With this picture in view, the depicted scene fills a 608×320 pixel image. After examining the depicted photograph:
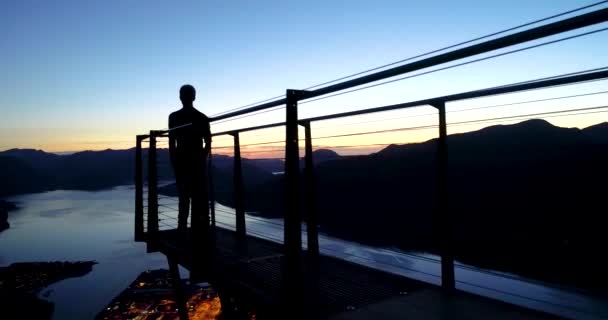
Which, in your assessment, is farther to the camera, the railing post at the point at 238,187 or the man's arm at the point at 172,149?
the railing post at the point at 238,187

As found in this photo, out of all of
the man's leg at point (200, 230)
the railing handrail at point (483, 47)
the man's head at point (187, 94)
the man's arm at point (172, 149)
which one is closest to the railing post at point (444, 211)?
the railing handrail at point (483, 47)

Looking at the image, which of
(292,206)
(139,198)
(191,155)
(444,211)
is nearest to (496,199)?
(139,198)

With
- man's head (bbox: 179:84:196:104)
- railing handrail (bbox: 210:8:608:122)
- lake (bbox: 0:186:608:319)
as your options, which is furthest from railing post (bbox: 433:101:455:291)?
lake (bbox: 0:186:608:319)

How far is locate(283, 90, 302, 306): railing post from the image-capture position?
2.27 meters

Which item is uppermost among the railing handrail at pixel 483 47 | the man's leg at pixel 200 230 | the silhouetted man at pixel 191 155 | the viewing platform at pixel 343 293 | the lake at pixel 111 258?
the railing handrail at pixel 483 47

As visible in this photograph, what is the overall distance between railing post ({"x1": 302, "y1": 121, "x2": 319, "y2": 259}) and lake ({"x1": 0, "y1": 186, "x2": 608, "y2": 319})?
31.8 metres

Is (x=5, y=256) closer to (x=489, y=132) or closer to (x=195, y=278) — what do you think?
(x=195, y=278)

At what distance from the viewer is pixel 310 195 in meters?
4.02

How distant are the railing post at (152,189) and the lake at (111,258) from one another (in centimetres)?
3043

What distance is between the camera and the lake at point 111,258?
2128 inches

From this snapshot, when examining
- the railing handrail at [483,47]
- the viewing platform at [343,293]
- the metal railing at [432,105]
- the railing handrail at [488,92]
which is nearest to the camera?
the railing handrail at [483,47]

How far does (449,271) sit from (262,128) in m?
2.48

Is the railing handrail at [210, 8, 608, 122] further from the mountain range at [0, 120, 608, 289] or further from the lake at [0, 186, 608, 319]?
the mountain range at [0, 120, 608, 289]

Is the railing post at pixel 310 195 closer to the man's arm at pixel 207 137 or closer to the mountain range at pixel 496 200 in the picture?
the man's arm at pixel 207 137
